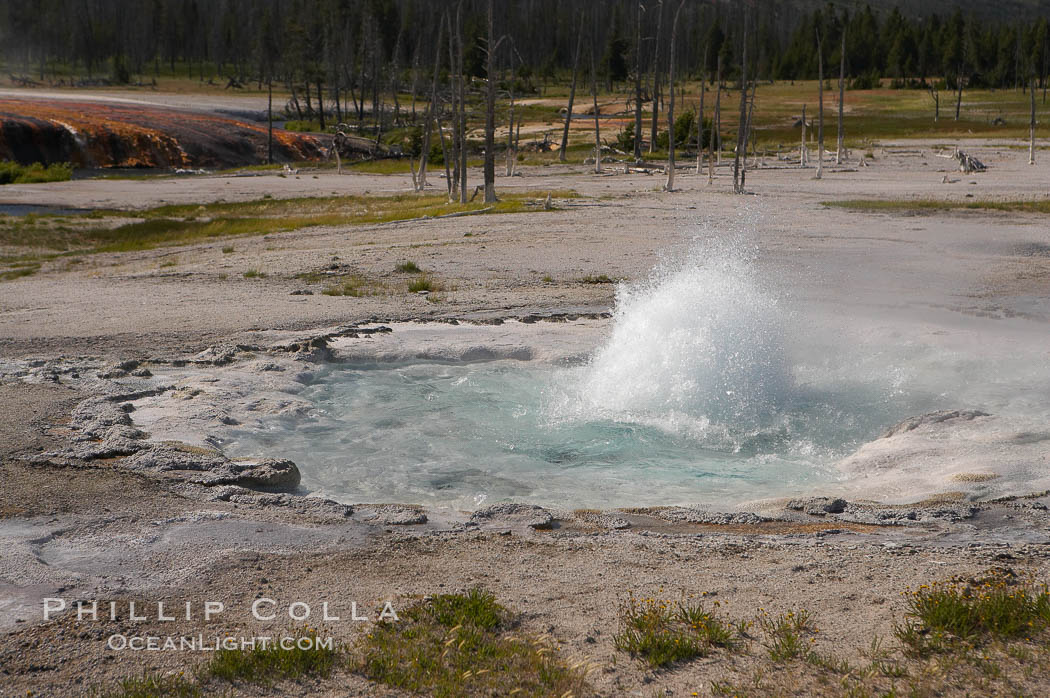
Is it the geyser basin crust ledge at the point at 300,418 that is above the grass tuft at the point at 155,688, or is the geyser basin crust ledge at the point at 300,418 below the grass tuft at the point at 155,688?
above

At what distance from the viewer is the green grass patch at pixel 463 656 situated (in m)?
4.55

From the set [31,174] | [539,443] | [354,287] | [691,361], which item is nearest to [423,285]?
[354,287]

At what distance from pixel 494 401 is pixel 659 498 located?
313 centimetres

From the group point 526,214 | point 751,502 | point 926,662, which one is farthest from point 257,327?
point 526,214

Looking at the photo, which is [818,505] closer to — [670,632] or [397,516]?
[670,632]

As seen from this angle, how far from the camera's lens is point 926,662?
4.73 m

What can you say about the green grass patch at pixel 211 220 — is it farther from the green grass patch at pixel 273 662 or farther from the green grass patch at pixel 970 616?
the green grass patch at pixel 970 616

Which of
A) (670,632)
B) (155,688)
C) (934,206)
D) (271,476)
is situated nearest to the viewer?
(155,688)

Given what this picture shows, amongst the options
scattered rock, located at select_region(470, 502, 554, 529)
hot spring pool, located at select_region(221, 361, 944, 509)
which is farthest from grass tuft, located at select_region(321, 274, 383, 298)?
scattered rock, located at select_region(470, 502, 554, 529)

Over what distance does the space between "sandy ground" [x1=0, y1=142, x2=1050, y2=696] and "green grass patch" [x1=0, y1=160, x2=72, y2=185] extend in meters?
24.4

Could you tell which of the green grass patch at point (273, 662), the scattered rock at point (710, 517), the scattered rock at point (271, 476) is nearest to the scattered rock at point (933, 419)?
the scattered rock at point (710, 517)

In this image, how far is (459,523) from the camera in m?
6.95

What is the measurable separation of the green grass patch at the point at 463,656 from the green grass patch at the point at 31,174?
4487 centimetres

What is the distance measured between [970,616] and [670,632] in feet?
5.20
